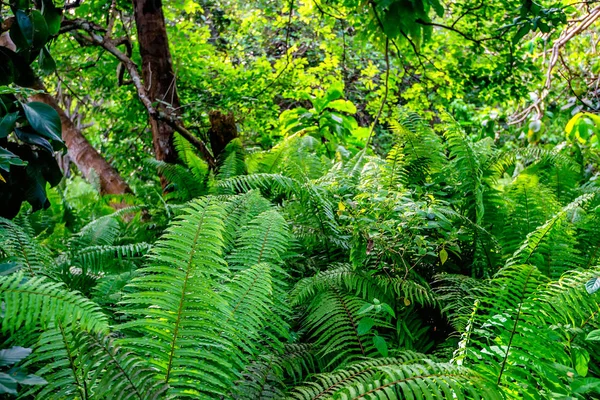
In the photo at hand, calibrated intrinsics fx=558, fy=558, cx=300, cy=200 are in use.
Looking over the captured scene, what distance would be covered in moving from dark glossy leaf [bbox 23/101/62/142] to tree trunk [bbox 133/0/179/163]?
6.30 feet

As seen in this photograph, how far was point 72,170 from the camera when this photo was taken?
10617 millimetres

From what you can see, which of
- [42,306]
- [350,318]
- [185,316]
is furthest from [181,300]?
[350,318]

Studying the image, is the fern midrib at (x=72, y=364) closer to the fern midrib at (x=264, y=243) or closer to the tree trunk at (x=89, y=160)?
the fern midrib at (x=264, y=243)

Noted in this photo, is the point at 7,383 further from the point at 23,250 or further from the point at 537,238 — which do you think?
the point at 537,238

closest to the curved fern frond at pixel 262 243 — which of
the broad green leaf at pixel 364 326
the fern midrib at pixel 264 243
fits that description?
the fern midrib at pixel 264 243

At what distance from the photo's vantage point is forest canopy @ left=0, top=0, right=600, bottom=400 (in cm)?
155

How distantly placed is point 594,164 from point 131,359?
4.72 metres

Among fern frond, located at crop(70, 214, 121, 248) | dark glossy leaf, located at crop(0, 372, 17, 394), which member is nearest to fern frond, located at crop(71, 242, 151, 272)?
fern frond, located at crop(70, 214, 121, 248)

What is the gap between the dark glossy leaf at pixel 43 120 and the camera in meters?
2.31

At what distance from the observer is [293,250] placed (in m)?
Answer: 2.95

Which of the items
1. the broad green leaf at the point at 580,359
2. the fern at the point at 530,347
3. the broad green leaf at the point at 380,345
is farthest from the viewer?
the broad green leaf at the point at 380,345

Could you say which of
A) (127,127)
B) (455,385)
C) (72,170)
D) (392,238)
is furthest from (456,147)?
(72,170)

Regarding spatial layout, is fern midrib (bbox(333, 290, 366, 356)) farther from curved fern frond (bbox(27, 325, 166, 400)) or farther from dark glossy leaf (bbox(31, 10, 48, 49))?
dark glossy leaf (bbox(31, 10, 48, 49))

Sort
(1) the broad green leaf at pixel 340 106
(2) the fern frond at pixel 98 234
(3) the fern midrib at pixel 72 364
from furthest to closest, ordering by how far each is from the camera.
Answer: (1) the broad green leaf at pixel 340 106 < (2) the fern frond at pixel 98 234 < (3) the fern midrib at pixel 72 364
